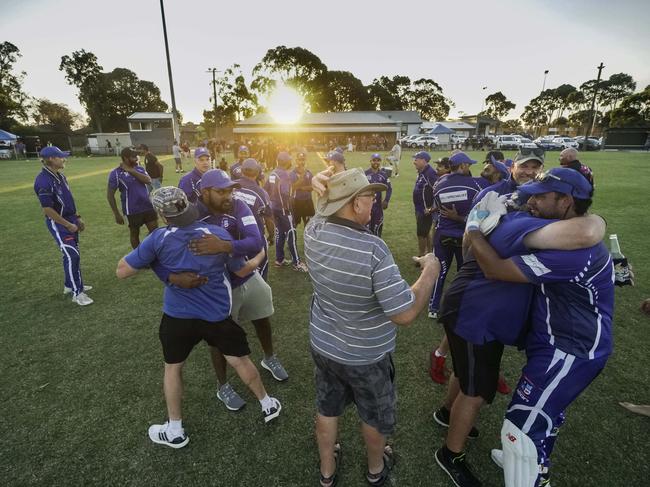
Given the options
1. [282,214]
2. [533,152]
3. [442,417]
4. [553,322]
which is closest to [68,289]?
[282,214]

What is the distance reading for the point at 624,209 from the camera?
10883 mm

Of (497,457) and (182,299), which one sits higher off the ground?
(182,299)

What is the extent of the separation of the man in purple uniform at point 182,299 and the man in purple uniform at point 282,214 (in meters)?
3.80

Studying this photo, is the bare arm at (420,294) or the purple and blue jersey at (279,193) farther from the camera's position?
the purple and blue jersey at (279,193)

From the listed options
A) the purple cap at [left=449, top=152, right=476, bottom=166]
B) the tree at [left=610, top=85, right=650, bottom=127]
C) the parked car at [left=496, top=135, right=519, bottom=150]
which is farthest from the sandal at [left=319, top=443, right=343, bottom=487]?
the tree at [left=610, top=85, right=650, bottom=127]

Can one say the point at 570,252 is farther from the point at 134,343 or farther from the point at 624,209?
the point at 624,209

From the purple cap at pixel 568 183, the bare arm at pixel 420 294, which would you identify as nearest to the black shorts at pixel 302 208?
the bare arm at pixel 420 294

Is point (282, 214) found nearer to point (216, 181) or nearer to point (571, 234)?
point (216, 181)

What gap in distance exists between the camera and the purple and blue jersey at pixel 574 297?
1.79 m

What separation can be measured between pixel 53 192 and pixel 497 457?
6427 millimetres

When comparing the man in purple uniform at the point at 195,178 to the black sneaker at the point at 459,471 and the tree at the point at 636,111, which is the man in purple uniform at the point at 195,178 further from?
the tree at the point at 636,111

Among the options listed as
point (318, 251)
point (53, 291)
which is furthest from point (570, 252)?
point (53, 291)

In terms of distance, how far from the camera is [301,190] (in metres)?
7.29

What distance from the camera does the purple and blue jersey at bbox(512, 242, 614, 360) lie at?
179 cm
